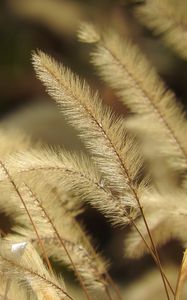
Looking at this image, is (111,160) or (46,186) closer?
(111,160)

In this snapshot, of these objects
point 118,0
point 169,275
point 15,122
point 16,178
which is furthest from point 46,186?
point 118,0

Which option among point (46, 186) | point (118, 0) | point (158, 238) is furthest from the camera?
point (118, 0)

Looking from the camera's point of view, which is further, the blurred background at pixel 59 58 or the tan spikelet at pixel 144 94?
the blurred background at pixel 59 58

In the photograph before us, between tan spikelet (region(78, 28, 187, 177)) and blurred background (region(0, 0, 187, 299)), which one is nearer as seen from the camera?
tan spikelet (region(78, 28, 187, 177))

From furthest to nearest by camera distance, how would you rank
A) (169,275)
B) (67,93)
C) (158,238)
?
(169,275) < (158,238) < (67,93)

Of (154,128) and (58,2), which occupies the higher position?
(58,2)

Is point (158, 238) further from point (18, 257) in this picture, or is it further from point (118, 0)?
point (118, 0)

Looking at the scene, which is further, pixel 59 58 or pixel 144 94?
pixel 59 58

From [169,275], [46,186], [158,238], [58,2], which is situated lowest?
[169,275]
